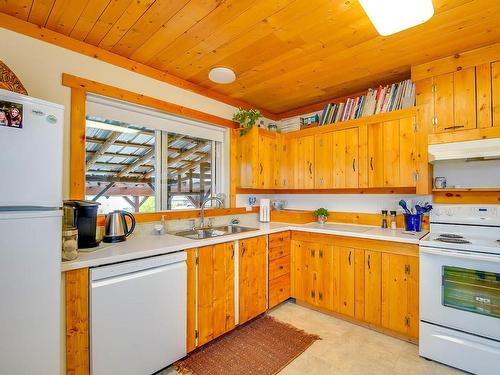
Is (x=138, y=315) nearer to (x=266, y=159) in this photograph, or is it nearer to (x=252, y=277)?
(x=252, y=277)

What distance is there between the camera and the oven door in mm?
1754

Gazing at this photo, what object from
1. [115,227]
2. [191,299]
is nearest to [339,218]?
[191,299]

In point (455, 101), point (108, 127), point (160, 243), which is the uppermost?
point (455, 101)

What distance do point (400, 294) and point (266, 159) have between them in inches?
78.3

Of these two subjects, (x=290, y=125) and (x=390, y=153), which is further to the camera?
(x=290, y=125)

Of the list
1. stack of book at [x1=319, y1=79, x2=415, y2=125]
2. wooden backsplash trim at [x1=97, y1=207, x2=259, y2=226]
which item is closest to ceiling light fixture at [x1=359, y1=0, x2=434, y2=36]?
stack of book at [x1=319, y1=79, x2=415, y2=125]

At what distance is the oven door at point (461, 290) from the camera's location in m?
1.75

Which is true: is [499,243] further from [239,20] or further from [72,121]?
[72,121]

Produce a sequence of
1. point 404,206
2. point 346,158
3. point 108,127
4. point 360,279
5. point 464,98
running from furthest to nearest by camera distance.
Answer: point 346,158 → point 404,206 → point 360,279 → point 108,127 → point 464,98

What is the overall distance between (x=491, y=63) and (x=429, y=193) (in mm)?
1157

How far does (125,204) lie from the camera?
2.42 meters

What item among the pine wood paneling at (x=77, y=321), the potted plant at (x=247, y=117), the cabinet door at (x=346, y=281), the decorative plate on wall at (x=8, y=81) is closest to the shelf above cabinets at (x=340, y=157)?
the potted plant at (x=247, y=117)

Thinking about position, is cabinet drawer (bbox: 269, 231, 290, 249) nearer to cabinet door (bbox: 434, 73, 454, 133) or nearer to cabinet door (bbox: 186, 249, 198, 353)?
cabinet door (bbox: 186, 249, 198, 353)

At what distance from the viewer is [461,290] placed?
6.13 feet
